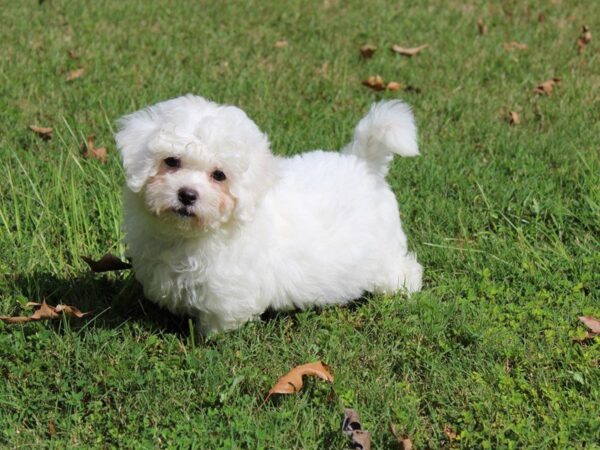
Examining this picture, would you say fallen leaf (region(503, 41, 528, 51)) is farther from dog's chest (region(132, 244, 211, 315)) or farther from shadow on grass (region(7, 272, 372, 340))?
dog's chest (region(132, 244, 211, 315))

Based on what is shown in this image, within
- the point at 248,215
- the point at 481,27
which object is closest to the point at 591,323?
the point at 248,215

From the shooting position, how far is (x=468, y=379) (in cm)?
331

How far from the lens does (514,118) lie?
5.65 m

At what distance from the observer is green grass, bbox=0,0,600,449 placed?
3.12 metres

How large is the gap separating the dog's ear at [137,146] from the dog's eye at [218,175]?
0.79 ft

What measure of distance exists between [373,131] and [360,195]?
324 millimetres

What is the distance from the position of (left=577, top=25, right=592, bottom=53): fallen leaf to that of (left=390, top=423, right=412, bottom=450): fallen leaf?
4756 mm

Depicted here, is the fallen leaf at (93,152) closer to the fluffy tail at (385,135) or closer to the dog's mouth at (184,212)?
the fluffy tail at (385,135)

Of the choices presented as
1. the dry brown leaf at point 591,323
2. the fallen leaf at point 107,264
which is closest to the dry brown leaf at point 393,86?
the dry brown leaf at point 591,323

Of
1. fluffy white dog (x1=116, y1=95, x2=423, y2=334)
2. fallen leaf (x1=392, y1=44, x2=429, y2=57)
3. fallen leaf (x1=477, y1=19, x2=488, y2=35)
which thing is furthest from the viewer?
fallen leaf (x1=477, y1=19, x2=488, y2=35)

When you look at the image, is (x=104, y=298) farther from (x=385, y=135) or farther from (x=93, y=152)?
(x=385, y=135)

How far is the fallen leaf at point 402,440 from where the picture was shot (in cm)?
296

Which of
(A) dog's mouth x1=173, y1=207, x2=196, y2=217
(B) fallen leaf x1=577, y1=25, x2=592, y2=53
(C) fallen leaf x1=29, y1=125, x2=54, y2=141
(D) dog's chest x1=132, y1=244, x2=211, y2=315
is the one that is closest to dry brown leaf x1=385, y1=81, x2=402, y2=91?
(B) fallen leaf x1=577, y1=25, x2=592, y2=53

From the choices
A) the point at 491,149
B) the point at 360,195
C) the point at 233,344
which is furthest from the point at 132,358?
the point at 491,149
